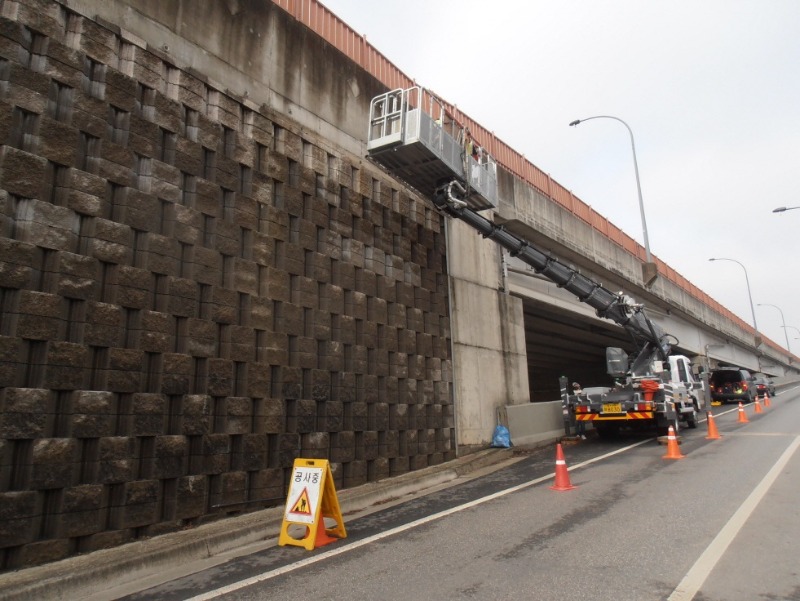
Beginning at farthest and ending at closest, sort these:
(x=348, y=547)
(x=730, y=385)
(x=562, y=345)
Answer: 1. (x=730, y=385)
2. (x=562, y=345)
3. (x=348, y=547)

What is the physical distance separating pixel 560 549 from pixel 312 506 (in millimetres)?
2661

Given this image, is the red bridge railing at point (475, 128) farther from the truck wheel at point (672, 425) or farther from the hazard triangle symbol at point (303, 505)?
the hazard triangle symbol at point (303, 505)

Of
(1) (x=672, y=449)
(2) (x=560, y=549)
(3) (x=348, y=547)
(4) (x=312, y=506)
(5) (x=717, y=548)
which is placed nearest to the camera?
(5) (x=717, y=548)

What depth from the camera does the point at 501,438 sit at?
1273cm

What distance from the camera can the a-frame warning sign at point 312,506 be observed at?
5879 mm

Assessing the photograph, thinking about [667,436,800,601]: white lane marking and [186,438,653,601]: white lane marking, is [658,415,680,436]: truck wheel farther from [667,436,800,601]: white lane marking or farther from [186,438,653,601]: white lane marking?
[186,438,653,601]: white lane marking

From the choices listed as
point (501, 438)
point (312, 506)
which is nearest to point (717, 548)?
point (312, 506)

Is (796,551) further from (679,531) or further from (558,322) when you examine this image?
(558,322)

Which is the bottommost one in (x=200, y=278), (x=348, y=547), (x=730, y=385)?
(x=348, y=547)

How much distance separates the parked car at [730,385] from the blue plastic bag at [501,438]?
853 inches

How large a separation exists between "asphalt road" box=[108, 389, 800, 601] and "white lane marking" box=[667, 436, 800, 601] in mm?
17

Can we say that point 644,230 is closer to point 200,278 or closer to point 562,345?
point 562,345

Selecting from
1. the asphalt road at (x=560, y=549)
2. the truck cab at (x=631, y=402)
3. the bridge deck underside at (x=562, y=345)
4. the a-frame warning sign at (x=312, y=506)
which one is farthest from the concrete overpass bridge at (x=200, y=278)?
the bridge deck underside at (x=562, y=345)

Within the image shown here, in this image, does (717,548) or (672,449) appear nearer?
(717,548)
